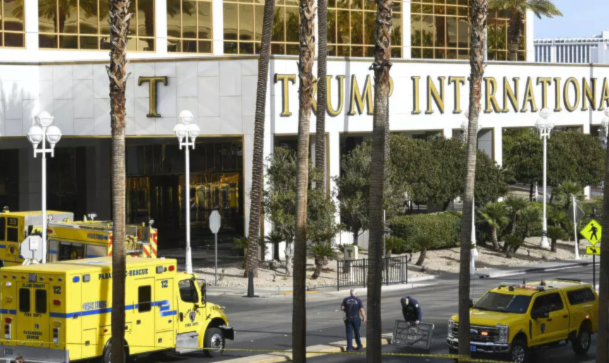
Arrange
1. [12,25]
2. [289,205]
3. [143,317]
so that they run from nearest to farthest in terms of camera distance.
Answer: [143,317] → [289,205] → [12,25]

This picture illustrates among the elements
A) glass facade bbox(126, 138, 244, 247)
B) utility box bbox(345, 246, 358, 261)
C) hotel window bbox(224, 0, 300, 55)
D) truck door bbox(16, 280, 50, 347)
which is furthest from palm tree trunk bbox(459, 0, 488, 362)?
glass facade bbox(126, 138, 244, 247)

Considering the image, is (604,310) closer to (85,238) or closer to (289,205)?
(85,238)

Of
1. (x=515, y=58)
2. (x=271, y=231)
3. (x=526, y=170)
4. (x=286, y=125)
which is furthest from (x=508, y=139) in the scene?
(x=271, y=231)

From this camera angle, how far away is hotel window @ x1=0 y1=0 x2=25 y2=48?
48.9 meters

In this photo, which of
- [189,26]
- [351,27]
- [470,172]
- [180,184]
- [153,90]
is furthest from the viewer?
[180,184]

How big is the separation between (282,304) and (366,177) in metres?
9.56

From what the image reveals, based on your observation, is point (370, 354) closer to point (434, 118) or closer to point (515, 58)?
point (434, 118)

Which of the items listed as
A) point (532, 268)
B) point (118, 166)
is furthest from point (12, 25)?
point (118, 166)

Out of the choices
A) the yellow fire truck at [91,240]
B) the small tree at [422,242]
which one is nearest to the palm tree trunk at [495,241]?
the small tree at [422,242]

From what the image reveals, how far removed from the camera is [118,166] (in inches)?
880

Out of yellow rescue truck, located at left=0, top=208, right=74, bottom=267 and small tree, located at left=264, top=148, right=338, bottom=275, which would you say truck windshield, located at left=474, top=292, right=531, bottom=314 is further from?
yellow rescue truck, located at left=0, top=208, right=74, bottom=267

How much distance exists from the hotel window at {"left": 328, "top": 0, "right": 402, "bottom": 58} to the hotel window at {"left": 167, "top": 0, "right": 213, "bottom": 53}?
773cm

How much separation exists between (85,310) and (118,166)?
3.24 meters

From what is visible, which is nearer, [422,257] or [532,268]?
[422,257]
